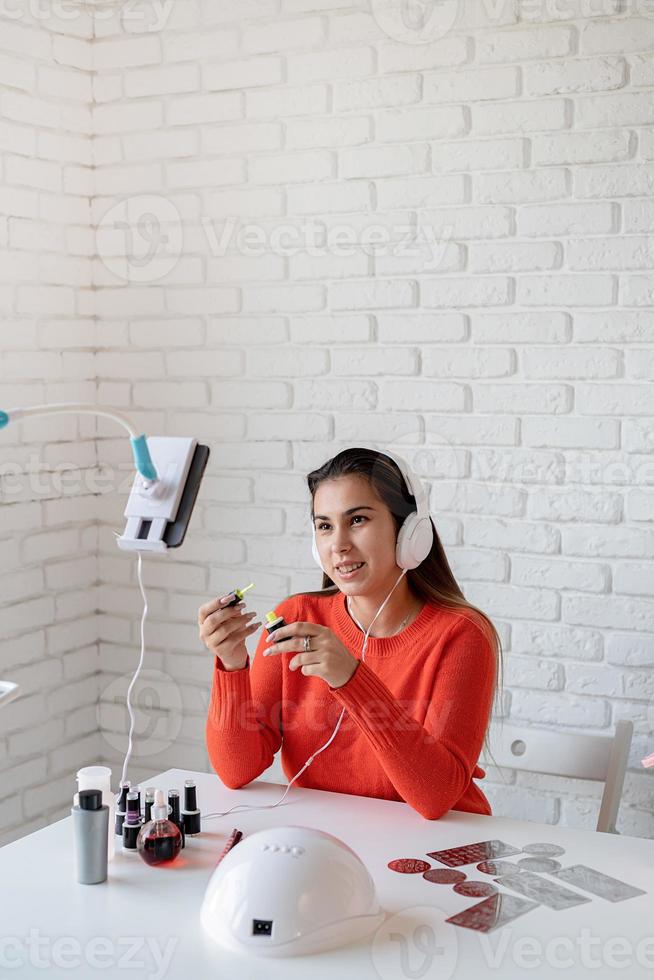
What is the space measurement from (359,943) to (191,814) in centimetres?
40

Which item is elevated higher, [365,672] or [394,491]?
[394,491]

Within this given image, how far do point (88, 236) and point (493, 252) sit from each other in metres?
1.05

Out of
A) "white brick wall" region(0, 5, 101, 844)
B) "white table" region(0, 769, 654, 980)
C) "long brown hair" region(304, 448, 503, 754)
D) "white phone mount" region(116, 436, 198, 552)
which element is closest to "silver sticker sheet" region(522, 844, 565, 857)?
"white table" region(0, 769, 654, 980)

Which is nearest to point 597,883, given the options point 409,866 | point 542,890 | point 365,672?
point 542,890

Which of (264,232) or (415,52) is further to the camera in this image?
(264,232)

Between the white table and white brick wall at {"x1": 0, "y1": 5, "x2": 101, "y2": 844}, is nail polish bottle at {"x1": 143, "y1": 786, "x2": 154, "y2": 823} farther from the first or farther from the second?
white brick wall at {"x1": 0, "y1": 5, "x2": 101, "y2": 844}

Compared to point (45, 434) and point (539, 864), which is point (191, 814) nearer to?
point (539, 864)

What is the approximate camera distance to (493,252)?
93.2 inches

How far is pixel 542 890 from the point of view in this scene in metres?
1.41

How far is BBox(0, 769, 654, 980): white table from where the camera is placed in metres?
1.22

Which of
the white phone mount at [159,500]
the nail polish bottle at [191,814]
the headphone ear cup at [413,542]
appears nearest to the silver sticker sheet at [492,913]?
the nail polish bottle at [191,814]

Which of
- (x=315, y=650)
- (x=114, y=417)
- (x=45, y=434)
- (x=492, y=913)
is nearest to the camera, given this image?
(x=114, y=417)

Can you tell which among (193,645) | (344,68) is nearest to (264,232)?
(344,68)

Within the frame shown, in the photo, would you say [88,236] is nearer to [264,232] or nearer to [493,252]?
Result: [264,232]
